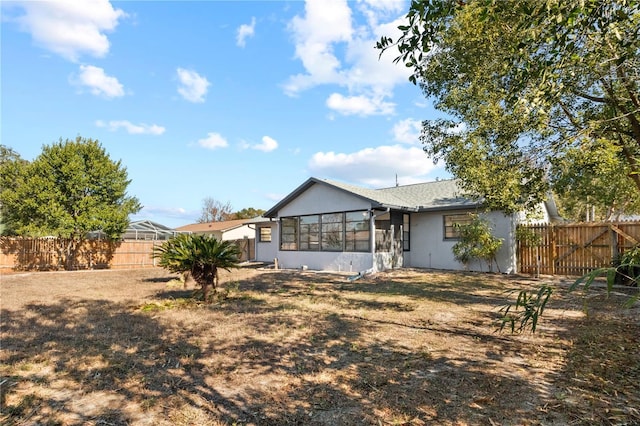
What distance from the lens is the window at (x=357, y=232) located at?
15.0 meters

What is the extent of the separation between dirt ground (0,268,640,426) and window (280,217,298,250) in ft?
32.7

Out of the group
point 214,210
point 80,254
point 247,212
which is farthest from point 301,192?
point 214,210

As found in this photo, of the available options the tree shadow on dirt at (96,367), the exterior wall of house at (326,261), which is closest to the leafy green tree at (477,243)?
the exterior wall of house at (326,261)

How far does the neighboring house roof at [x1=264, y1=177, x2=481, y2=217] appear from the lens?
48.6 feet

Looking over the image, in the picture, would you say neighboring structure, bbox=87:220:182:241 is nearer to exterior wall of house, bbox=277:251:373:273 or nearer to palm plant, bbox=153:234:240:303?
exterior wall of house, bbox=277:251:373:273

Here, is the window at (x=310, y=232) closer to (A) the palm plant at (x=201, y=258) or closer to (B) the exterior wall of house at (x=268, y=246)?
(B) the exterior wall of house at (x=268, y=246)

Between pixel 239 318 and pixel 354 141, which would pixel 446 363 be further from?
pixel 354 141

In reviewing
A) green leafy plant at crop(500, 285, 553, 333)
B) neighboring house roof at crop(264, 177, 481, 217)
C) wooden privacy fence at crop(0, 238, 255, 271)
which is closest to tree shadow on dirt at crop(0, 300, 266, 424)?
green leafy plant at crop(500, 285, 553, 333)

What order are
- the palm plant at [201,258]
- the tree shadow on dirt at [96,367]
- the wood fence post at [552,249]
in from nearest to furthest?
the tree shadow on dirt at [96,367] < the palm plant at [201,258] < the wood fence post at [552,249]

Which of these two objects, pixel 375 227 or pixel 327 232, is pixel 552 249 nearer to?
pixel 375 227

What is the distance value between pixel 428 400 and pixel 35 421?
345 cm

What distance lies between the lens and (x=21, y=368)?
416 cm

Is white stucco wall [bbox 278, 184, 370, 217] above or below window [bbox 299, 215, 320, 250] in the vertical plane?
above

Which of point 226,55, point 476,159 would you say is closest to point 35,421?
point 476,159
